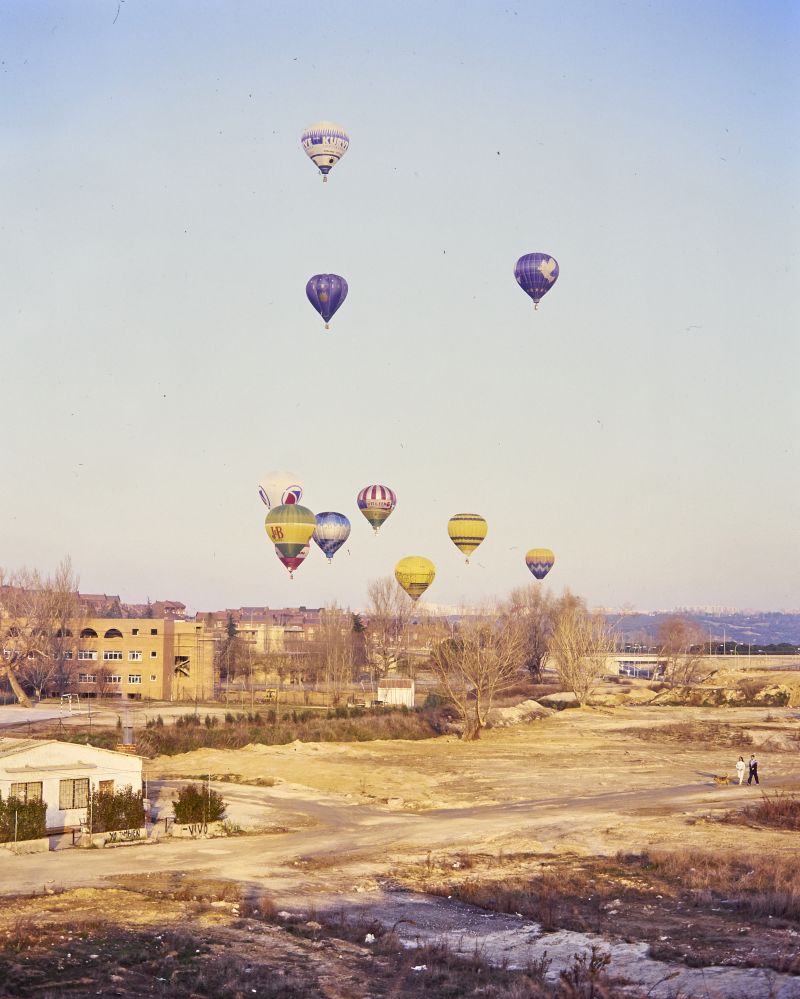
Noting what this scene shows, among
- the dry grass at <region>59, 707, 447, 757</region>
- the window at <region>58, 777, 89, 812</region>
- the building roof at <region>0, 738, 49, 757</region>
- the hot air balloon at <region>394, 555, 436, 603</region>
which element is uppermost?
the hot air balloon at <region>394, 555, 436, 603</region>

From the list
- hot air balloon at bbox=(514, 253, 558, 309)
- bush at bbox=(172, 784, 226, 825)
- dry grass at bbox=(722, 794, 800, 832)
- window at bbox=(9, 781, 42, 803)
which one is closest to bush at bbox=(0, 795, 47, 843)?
window at bbox=(9, 781, 42, 803)

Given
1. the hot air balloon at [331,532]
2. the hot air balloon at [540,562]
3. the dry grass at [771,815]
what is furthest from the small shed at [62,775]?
the hot air balloon at [540,562]

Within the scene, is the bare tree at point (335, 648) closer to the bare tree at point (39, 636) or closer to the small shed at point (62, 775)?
the bare tree at point (39, 636)

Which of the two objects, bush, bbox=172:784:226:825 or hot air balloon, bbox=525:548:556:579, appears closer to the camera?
bush, bbox=172:784:226:825

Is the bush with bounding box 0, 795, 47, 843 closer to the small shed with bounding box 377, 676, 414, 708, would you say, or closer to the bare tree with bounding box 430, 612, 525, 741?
the bare tree with bounding box 430, 612, 525, 741

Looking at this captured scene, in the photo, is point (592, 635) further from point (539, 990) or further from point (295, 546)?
point (539, 990)

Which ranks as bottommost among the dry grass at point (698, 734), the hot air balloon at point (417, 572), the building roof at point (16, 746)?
the dry grass at point (698, 734)
